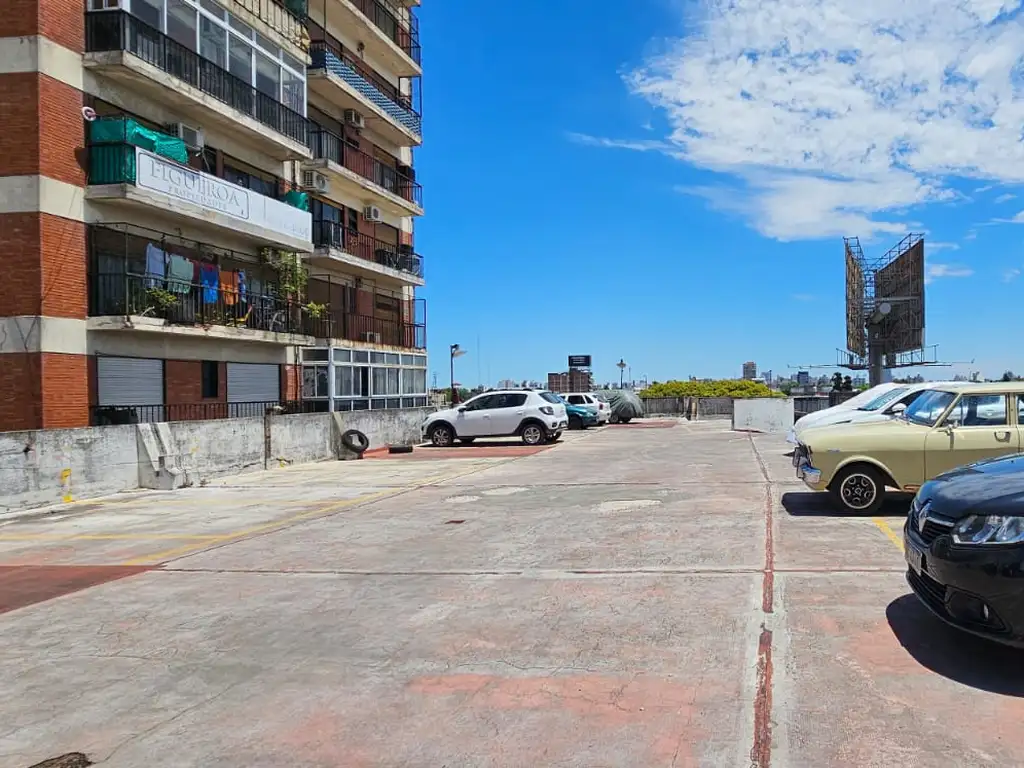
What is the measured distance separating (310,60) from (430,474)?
1649cm

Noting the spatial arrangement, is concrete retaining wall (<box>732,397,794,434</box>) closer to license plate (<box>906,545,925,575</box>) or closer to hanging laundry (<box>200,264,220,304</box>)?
hanging laundry (<box>200,264,220,304</box>)

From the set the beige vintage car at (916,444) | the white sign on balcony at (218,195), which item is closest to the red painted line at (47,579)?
the beige vintage car at (916,444)

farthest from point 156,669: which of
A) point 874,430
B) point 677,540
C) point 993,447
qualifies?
point 993,447

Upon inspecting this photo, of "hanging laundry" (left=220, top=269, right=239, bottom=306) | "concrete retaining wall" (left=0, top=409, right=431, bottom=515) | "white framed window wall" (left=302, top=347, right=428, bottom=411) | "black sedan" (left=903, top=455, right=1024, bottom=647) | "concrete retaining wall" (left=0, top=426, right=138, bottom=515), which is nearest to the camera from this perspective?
"black sedan" (left=903, top=455, right=1024, bottom=647)

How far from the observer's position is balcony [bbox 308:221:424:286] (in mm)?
27734

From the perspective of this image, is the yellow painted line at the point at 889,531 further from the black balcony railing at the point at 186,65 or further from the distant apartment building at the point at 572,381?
the distant apartment building at the point at 572,381

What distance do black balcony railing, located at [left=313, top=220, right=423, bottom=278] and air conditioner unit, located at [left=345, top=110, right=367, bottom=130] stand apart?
4.14m

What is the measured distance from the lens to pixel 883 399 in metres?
17.4

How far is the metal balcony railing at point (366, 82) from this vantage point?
2784cm

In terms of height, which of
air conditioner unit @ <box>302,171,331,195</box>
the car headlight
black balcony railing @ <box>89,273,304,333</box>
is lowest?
the car headlight

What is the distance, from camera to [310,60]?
88.0 ft

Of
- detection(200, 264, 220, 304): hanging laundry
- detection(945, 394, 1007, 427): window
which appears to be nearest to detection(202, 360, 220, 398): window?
detection(200, 264, 220, 304): hanging laundry

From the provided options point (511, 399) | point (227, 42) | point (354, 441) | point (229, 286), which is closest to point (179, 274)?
point (229, 286)

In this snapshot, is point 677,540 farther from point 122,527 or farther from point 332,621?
point 122,527
